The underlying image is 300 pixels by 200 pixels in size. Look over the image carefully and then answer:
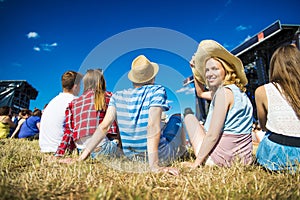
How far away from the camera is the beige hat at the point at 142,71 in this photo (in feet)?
5.72

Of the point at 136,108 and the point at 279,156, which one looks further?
the point at 136,108

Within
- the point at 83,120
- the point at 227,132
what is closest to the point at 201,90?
the point at 227,132

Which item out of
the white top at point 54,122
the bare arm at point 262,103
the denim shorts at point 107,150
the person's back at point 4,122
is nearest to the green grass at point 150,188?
the bare arm at point 262,103

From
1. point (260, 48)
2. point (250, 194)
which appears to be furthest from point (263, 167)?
point (260, 48)

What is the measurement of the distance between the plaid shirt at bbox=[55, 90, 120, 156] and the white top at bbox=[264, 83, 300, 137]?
132 centimetres

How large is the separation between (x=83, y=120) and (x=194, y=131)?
105 centimetres

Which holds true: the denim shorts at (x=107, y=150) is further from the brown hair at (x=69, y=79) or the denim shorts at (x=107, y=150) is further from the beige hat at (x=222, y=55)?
the beige hat at (x=222, y=55)

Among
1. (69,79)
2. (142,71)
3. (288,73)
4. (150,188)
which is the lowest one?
(150,188)

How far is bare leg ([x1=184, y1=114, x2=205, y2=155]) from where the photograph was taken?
184 centimetres

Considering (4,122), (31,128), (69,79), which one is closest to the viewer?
(69,79)

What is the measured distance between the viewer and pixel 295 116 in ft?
4.55

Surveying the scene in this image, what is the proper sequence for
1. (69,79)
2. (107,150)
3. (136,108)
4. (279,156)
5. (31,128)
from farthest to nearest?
(31,128) → (69,79) → (107,150) → (136,108) → (279,156)

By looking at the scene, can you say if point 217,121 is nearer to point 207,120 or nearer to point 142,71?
point 207,120

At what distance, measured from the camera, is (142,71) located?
1742mm
